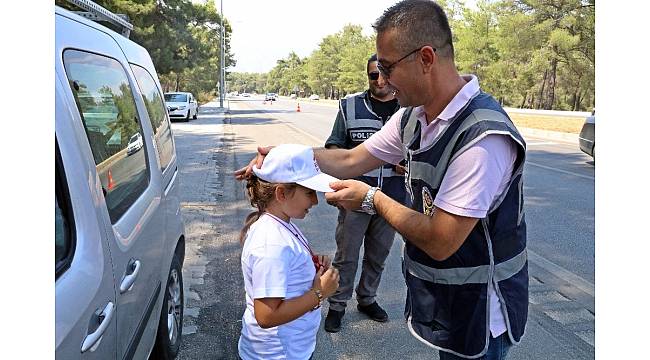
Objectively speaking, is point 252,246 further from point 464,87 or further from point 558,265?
point 558,265

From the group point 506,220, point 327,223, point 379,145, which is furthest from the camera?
point 327,223

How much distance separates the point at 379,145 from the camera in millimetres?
2547

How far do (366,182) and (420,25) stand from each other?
80.0 inches

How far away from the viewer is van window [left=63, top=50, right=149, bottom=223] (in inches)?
83.5

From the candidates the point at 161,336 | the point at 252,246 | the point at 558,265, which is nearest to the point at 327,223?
the point at 558,265

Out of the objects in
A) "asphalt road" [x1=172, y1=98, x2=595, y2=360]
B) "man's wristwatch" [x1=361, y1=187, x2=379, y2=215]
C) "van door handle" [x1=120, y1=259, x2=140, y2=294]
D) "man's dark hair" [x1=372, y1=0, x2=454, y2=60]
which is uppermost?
"man's dark hair" [x1=372, y1=0, x2=454, y2=60]

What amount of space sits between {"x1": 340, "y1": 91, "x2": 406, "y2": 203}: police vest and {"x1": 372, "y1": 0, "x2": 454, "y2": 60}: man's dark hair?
1.83 meters

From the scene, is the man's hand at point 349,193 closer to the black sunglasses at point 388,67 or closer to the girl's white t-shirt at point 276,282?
the girl's white t-shirt at point 276,282

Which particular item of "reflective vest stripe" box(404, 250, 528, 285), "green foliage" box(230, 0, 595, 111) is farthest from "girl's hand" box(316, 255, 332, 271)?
"green foliage" box(230, 0, 595, 111)

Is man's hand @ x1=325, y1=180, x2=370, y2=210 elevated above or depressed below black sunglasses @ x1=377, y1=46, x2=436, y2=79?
below

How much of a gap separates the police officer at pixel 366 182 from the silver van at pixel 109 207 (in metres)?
1.12

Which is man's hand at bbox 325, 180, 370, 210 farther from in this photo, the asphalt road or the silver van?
the asphalt road

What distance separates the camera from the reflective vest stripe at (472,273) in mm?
1891
